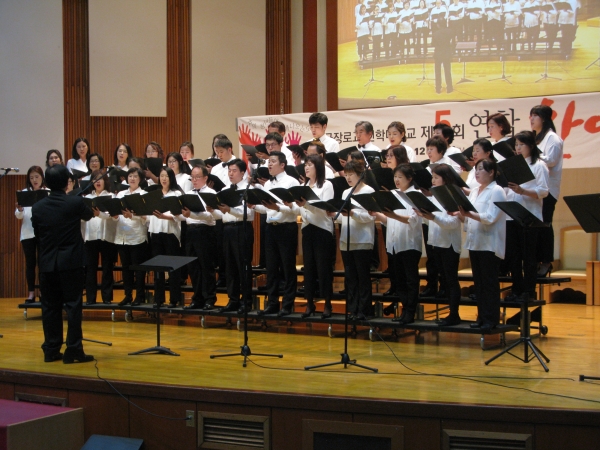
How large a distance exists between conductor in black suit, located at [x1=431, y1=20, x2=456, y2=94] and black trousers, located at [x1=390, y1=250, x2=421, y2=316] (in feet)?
11.3

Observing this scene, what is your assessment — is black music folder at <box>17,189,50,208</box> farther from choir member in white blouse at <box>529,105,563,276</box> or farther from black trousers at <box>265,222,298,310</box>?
choir member in white blouse at <box>529,105,563,276</box>

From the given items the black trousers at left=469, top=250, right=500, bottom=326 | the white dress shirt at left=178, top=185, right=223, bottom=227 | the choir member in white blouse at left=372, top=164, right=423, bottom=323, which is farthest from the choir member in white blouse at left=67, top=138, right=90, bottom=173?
the black trousers at left=469, top=250, right=500, bottom=326

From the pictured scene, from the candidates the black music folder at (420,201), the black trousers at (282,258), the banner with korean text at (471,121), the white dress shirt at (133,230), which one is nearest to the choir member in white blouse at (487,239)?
the black music folder at (420,201)

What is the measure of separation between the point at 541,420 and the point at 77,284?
2934 millimetres

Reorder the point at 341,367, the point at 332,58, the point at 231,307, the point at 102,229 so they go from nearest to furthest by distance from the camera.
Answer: the point at 341,367, the point at 231,307, the point at 102,229, the point at 332,58

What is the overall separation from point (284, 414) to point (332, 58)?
5.96 meters

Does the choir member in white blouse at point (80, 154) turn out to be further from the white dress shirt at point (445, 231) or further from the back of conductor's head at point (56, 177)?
the white dress shirt at point (445, 231)

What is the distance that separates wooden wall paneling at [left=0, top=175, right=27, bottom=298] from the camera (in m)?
8.55

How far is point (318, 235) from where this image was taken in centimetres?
545

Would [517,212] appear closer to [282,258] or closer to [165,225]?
[282,258]

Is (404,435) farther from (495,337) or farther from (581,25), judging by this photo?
(581,25)

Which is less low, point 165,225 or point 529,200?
point 529,200

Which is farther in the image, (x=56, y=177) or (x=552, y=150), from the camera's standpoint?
(x=552, y=150)

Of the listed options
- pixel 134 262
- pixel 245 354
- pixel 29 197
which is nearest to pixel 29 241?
pixel 29 197
